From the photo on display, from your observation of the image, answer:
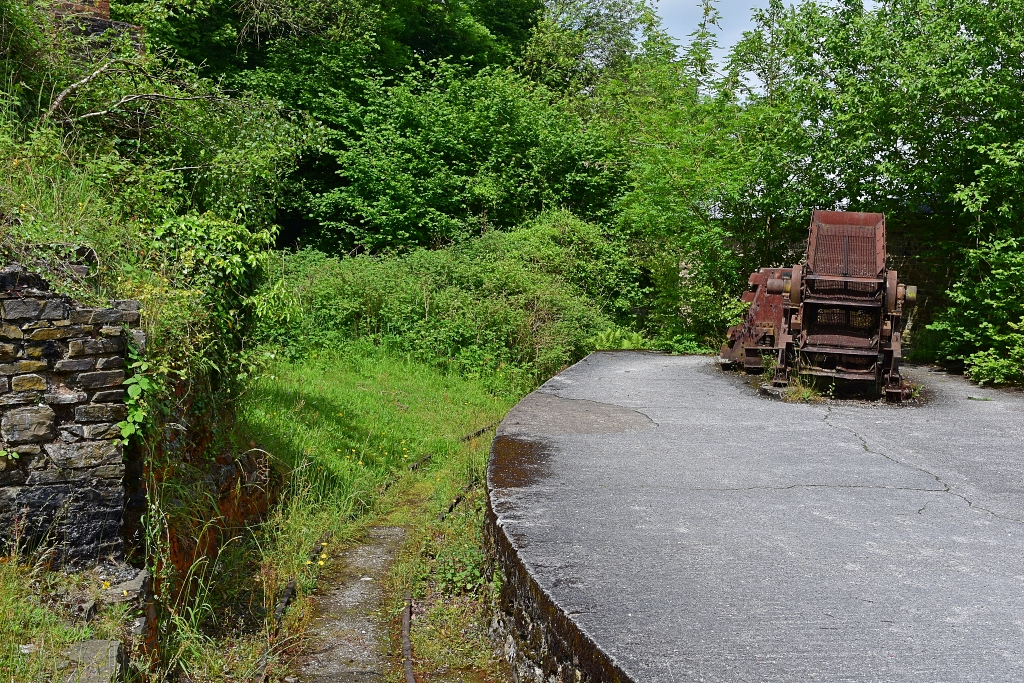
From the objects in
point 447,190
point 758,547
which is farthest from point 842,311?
point 447,190

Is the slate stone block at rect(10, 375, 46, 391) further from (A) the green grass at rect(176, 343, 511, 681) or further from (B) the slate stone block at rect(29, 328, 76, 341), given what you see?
(A) the green grass at rect(176, 343, 511, 681)

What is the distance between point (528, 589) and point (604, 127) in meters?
18.0

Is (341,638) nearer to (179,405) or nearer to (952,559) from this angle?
(179,405)

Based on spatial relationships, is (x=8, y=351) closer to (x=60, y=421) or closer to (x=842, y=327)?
(x=60, y=421)

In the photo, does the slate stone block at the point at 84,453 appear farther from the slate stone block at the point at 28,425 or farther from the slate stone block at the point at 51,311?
the slate stone block at the point at 51,311

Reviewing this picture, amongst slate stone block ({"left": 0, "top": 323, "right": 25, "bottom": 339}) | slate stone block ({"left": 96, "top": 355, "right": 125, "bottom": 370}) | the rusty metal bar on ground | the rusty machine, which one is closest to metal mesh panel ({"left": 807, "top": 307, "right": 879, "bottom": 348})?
the rusty machine

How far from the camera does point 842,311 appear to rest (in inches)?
385

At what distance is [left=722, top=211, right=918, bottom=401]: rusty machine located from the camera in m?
8.80

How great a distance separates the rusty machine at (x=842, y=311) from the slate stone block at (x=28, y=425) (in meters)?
6.69

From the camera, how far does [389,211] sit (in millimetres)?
17891

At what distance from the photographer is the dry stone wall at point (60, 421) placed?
185 inches

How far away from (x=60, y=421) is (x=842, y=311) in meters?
7.95

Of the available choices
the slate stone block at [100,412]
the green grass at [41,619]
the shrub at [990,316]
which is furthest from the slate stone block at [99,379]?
the shrub at [990,316]

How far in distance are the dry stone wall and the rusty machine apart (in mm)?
6414
